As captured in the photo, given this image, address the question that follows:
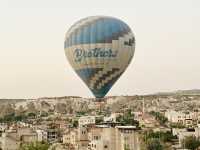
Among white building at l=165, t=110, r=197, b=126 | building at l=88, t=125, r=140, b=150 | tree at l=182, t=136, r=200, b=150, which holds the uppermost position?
white building at l=165, t=110, r=197, b=126

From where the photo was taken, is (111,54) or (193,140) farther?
(193,140)

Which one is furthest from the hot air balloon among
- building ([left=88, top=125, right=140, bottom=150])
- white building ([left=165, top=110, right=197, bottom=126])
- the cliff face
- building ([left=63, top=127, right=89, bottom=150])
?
the cliff face

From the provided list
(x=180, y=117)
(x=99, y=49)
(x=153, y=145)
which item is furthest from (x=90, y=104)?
(x=99, y=49)

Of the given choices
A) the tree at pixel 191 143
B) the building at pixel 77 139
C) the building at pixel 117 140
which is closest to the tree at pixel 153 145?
the building at pixel 117 140

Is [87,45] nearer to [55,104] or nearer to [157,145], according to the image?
[157,145]

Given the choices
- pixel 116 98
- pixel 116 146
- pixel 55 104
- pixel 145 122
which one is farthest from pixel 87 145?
pixel 116 98

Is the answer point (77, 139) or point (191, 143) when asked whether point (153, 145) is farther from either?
point (77, 139)

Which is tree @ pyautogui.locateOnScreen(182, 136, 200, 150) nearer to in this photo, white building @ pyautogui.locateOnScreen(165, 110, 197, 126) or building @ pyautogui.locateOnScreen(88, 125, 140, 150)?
building @ pyautogui.locateOnScreen(88, 125, 140, 150)
